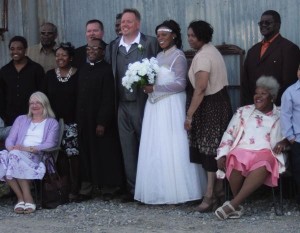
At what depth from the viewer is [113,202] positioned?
27.9 ft

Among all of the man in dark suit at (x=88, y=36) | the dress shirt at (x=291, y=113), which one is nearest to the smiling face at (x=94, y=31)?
the man in dark suit at (x=88, y=36)

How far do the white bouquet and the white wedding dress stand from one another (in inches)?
5.0

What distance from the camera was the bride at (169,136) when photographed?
26.1 ft

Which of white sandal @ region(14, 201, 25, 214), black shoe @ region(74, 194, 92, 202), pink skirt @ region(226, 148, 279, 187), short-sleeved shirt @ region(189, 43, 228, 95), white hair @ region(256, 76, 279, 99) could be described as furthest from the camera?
black shoe @ region(74, 194, 92, 202)

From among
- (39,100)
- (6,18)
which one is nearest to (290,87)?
(39,100)

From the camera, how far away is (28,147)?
835cm

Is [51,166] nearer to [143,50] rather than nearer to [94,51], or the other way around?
[94,51]

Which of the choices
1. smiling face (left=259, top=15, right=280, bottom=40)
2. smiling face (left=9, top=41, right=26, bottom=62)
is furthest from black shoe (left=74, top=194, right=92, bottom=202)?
smiling face (left=259, top=15, right=280, bottom=40)

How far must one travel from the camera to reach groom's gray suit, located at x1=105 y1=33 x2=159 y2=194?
8250 millimetres

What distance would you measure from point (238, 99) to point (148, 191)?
1.64 meters

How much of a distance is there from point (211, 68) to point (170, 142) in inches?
35.2

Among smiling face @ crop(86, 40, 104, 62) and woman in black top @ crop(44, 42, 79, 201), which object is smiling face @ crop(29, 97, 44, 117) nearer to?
woman in black top @ crop(44, 42, 79, 201)

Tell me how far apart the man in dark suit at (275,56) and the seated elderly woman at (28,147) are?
228 centimetres

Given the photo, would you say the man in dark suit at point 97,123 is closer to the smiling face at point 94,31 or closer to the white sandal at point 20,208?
the smiling face at point 94,31
